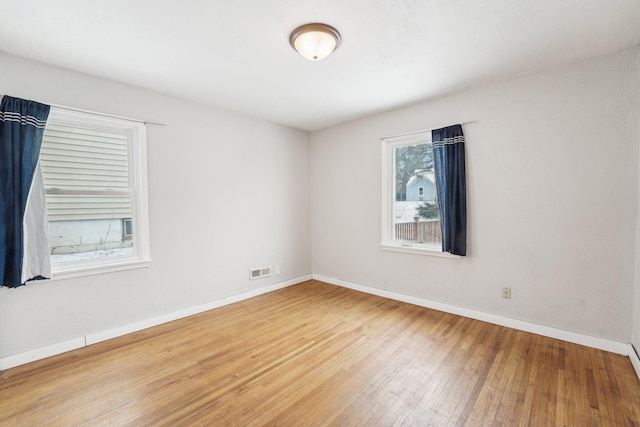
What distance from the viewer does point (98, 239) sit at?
2818mm

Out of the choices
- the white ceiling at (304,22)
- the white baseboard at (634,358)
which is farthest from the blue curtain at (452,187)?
the white baseboard at (634,358)

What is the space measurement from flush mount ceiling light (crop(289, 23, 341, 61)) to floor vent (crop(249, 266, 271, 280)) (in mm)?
2903

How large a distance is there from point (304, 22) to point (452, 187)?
89.8 inches

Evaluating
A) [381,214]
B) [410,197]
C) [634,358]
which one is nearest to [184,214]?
[381,214]

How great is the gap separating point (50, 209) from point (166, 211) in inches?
37.4

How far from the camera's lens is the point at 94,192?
2.76 m

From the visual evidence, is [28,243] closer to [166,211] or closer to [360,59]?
[166,211]

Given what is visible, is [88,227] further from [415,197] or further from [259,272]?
[415,197]

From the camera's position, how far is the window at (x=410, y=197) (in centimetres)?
354

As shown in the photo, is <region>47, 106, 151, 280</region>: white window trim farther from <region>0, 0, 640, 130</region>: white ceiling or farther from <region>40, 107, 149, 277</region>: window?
<region>0, 0, 640, 130</region>: white ceiling

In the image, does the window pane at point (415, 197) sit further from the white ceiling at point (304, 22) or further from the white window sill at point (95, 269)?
the white window sill at point (95, 269)

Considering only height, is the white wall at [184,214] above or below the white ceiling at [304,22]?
below

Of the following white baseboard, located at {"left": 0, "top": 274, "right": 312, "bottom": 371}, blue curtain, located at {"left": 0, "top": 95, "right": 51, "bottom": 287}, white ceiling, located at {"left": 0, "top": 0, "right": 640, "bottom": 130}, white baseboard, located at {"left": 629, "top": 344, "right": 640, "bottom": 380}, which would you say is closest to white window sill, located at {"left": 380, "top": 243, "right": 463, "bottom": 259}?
white baseboard, located at {"left": 629, "top": 344, "right": 640, "bottom": 380}

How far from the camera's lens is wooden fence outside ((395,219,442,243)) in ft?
11.5
